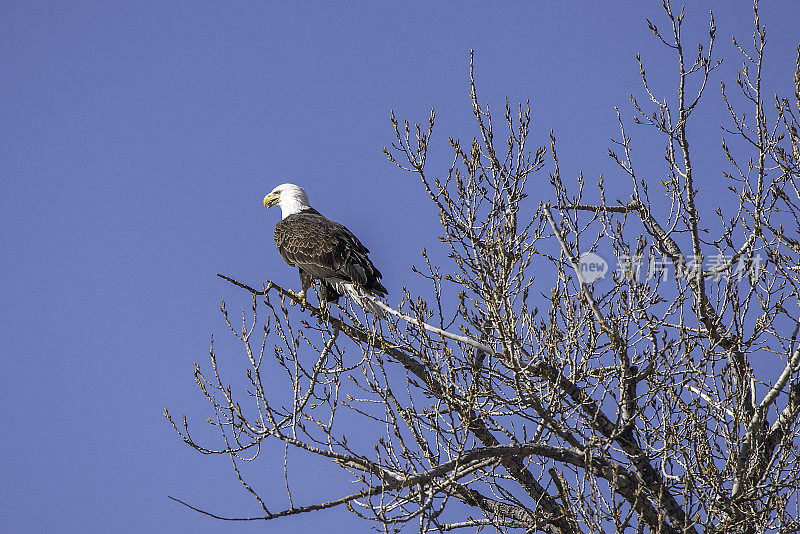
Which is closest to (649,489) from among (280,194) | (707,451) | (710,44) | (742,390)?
(707,451)

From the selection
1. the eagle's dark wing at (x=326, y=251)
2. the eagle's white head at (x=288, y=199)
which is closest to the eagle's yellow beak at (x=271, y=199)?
the eagle's white head at (x=288, y=199)

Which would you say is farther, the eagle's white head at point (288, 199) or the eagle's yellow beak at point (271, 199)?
the eagle's yellow beak at point (271, 199)

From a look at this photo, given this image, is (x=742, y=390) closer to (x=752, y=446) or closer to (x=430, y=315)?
(x=752, y=446)

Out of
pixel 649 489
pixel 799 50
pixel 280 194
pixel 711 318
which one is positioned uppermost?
pixel 280 194

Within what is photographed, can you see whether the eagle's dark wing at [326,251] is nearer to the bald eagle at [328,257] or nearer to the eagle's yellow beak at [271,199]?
the bald eagle at [328,257]

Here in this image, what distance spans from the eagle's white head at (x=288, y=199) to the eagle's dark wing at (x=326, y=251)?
71 cm

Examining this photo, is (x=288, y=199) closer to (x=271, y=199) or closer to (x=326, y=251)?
(x=271, y=199)

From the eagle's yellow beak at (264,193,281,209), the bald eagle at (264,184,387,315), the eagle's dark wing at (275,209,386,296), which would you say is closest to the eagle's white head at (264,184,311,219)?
the eagle's yellow beak at (264,193,281,209)

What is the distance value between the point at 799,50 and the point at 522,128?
1863 mm

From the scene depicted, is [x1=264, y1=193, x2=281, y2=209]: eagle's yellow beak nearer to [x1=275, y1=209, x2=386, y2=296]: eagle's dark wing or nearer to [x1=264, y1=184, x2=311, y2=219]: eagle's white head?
[x1=264, y1=184, x2=311, y2=219]: eagle's white head

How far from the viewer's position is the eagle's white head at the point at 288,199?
967 cm

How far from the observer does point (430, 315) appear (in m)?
5.74

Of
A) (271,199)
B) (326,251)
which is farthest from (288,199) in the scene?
(326,251)

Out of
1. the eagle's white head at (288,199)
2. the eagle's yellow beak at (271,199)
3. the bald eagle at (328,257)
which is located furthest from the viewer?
the eagle's yellow beak at (271,199)
